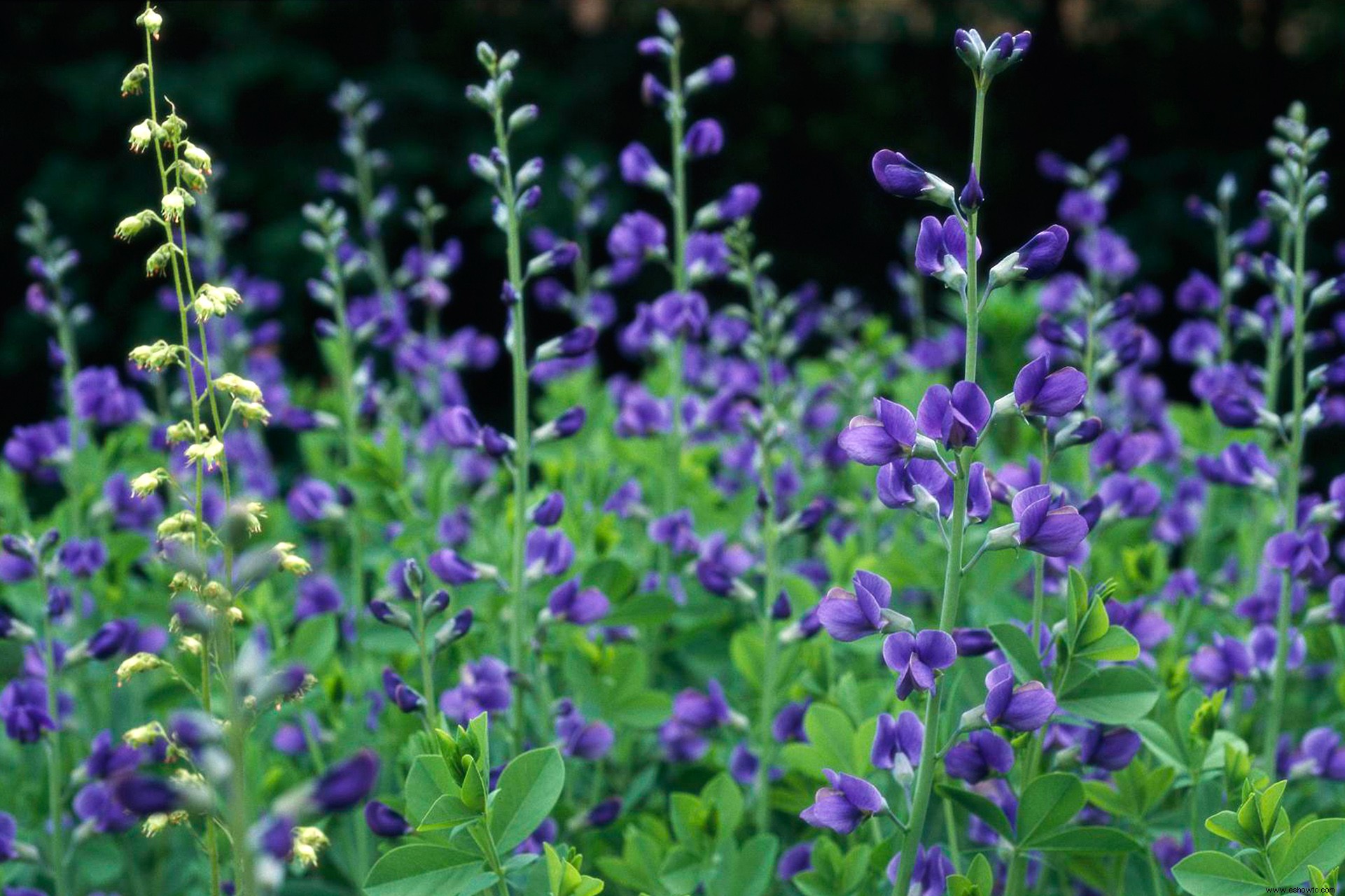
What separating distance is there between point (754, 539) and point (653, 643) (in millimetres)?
300

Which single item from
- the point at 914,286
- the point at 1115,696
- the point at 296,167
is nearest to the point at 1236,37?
the point at 914,286

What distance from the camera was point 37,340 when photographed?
21.5 feet

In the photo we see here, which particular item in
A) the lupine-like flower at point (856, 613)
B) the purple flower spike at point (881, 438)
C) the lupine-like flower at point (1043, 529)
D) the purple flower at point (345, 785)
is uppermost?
the purple flower spike at point (881, 438)

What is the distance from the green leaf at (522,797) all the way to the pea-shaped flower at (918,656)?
400 mm

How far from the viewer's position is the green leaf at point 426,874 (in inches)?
56.4

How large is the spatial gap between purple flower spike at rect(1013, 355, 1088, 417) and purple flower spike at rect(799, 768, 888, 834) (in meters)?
0.47

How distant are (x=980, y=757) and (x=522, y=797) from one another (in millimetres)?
551

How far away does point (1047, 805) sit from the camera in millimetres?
1538

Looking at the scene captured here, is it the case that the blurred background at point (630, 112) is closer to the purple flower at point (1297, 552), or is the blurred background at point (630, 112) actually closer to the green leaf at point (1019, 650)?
the purple flower at point (1297, 552)

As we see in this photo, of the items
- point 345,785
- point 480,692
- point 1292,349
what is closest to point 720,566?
point 480,692

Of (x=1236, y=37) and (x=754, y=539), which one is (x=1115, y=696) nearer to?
(x=754, y=539)

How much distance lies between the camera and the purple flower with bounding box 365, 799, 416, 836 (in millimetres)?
1629

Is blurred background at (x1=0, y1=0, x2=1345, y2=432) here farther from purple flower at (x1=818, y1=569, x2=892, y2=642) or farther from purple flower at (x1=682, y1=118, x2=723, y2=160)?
purple flower at (x1=818, y1=569, x2=892, y2=642)

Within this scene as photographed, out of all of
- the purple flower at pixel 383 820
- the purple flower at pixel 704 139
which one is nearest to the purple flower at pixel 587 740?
the purple flower at pixel 383 820
